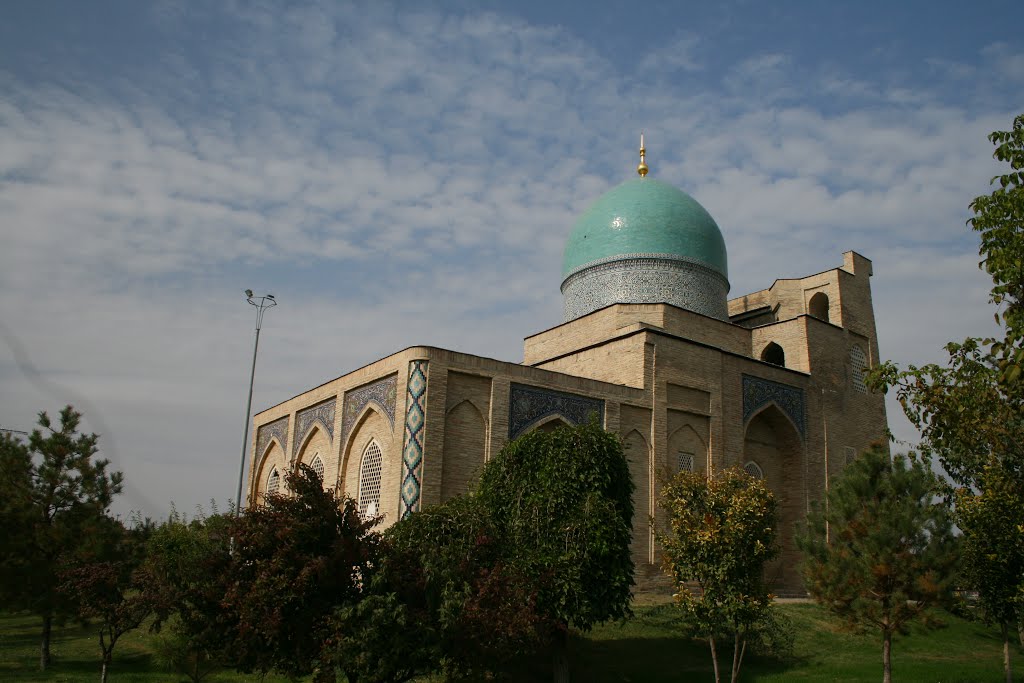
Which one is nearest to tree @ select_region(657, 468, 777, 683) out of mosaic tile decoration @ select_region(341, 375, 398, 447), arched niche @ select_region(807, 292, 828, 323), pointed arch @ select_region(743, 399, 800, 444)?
mosaic tile decoration @ select_region(341, 375, 398, 447)

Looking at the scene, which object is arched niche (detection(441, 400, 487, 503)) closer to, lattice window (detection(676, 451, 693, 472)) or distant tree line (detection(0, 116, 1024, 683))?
distant tree line (detection(0, 116, 1024, 683))

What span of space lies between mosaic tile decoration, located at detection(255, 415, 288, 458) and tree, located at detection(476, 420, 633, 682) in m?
9.75

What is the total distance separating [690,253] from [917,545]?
11.2 metres

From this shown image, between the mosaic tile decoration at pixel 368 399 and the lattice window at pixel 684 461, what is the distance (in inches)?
223

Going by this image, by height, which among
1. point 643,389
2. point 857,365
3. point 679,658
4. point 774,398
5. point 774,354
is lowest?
point 679,658

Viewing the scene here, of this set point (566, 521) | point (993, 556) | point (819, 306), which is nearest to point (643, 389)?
point (566, 521)

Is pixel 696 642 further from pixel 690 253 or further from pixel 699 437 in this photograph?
pixel 690 253

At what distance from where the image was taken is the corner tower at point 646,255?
19.9 meters

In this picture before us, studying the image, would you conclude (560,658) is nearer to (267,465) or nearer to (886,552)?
(886,552)

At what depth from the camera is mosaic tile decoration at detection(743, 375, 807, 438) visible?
18000 millimetres

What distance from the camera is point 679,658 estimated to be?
11805 mm

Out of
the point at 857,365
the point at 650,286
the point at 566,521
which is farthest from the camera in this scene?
the point at 857,365

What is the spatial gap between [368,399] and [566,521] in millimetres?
6460

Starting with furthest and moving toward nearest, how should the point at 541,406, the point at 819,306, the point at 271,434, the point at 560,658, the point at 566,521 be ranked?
the point at 819,306
the point at 271,434
the point at 541,406
the point at 560,658
the point at 566,521
